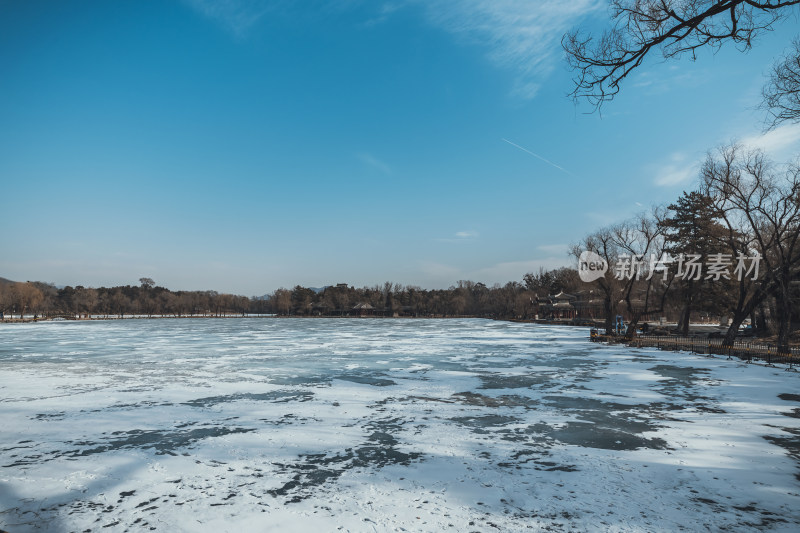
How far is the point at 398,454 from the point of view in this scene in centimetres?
716

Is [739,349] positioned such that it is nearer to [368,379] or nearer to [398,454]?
[368,379]

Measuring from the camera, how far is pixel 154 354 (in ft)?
77.3

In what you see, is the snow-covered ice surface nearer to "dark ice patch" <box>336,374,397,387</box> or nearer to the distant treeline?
"dark ice patch" <box>336,374,397,387</box>

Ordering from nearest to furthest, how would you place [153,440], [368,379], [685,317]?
[153,440] → [368,379] → [685,317]

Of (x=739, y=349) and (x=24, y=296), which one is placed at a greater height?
(x=24, y=296)

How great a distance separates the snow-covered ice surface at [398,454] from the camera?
16.5ft

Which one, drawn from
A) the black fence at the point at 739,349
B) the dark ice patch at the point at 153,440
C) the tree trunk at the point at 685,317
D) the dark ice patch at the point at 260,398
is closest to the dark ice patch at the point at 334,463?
the dark ice patch at the point at 153,440

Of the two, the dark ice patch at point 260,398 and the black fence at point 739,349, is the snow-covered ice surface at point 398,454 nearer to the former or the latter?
the dark ice patch at point 260,398

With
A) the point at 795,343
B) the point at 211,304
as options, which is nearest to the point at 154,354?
the point at 795,343

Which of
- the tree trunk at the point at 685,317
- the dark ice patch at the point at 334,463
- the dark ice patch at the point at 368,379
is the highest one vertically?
the tree trunk at the point at 685,317

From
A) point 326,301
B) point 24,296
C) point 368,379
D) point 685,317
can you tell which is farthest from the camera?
point 326,301

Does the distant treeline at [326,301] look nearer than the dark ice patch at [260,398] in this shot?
No

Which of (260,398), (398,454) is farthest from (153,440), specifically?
(398,454)

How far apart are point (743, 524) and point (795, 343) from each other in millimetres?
31981
